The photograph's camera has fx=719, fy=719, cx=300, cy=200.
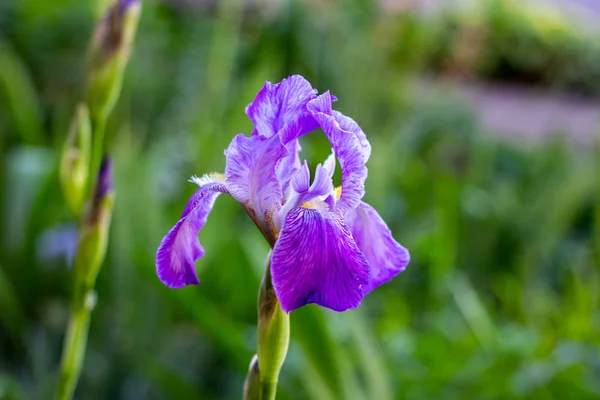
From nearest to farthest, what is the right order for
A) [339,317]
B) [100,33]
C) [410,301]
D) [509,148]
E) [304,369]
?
[100,33] < [304,369] < [339,317] < [410,301] < [509,148]

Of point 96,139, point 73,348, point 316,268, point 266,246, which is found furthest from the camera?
point 266,246

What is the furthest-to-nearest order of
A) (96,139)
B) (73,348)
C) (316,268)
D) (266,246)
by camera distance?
(266,246) < (96,139) < (73,348) < (316,268)

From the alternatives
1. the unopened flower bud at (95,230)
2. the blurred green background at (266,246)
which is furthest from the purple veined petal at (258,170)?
the blurred green background at (266,246)

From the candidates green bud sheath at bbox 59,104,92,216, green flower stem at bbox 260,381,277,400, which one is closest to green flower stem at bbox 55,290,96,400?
green bud sheath at bbox 59,104,92,216

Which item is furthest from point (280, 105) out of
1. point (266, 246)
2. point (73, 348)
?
point (266, 246)

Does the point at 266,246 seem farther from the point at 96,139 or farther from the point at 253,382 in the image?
the point at 253,382

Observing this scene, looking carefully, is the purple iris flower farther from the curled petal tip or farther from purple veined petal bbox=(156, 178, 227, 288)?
the curled petal tip

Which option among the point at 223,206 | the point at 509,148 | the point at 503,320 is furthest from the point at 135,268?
the point at 509,148

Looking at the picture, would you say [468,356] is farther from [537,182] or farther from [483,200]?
[537,182]
